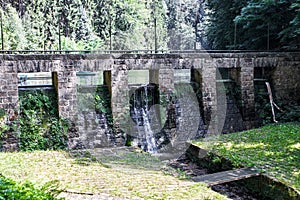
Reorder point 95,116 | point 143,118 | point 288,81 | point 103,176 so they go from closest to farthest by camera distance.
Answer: point 103,176 < point 95,116 < point 143,118 < point 288,81

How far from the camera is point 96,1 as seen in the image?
1214 inches

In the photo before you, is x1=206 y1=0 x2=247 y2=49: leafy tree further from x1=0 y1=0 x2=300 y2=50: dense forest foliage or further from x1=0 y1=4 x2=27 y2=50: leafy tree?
x1=0 y1=4 x2=27 y2=50: leafy tree

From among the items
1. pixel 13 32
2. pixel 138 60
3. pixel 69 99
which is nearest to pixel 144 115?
pixel 138 60

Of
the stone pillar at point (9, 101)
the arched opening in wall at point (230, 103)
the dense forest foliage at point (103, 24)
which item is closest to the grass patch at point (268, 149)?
the arched opening in wall at point (230, 103)

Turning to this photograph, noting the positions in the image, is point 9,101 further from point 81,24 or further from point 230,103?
point 81,24

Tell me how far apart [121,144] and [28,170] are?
3.51 metres

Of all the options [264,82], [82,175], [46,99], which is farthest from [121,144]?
[264,82]

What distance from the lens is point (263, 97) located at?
11461mm

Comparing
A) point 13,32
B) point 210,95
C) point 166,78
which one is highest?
point 13,32

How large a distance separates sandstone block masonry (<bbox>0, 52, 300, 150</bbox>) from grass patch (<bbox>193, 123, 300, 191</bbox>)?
1310 millimetres

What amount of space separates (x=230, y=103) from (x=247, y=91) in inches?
28.1

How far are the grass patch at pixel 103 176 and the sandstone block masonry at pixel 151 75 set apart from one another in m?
1.51

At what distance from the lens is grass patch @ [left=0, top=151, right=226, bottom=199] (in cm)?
506

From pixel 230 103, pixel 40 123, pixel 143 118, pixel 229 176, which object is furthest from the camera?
pixel 230 103
